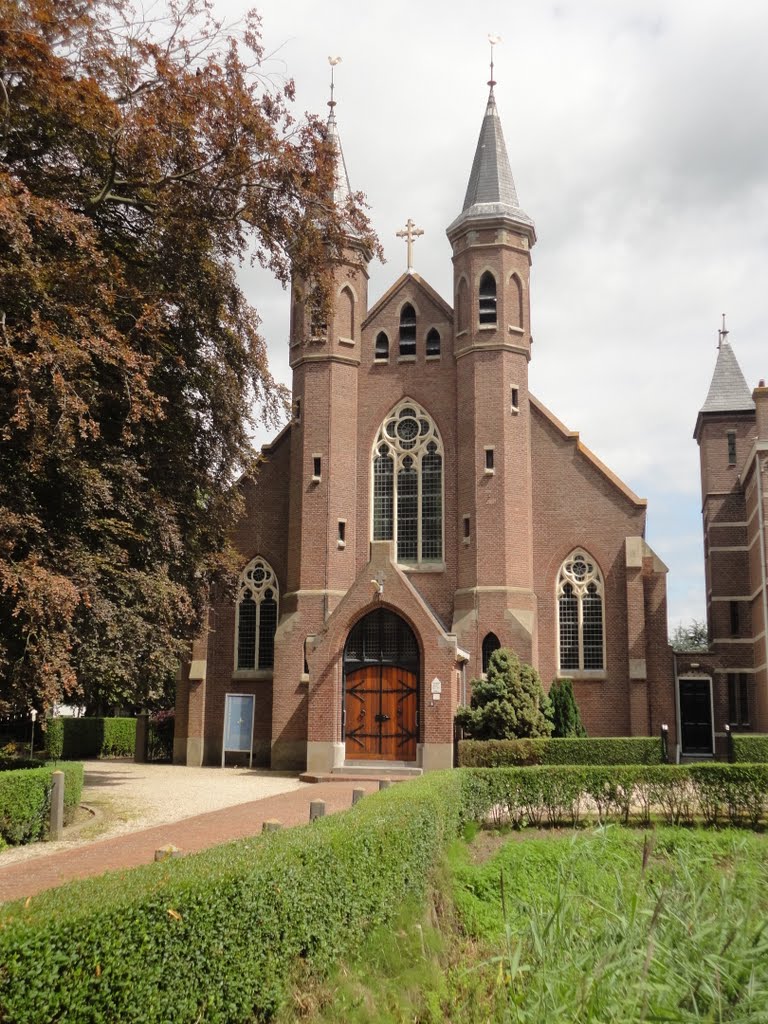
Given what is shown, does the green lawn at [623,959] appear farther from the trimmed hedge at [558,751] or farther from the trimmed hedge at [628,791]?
the trimmed hedge at [558,751]

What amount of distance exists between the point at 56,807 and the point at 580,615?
18122 millimetres

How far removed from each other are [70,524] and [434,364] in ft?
56.9

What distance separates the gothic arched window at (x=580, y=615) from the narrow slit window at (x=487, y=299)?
7.80 meters

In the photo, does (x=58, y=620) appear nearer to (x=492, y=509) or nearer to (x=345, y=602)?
(x=345, y=602)

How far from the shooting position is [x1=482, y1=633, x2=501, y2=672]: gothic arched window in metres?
28.4

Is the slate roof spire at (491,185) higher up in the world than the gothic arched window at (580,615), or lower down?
higher up

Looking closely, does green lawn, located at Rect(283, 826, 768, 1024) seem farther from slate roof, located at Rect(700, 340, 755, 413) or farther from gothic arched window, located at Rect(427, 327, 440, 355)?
slate roof, located at Rect(700, 340, 755, 413)

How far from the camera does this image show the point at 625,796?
1727 cm

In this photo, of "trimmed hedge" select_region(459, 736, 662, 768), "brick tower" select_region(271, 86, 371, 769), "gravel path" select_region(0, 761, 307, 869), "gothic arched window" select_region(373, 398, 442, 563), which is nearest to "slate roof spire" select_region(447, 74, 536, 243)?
"brick tower" select_region(271, 86, 371, 769)

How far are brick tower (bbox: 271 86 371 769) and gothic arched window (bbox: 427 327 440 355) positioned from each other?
2317 mm

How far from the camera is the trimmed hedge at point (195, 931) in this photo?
5531mm

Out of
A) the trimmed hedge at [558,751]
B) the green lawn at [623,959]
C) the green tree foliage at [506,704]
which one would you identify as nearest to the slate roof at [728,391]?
the green tree foliage at [506,704]

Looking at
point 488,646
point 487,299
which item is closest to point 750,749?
point 488,646

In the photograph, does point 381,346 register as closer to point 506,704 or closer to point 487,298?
point 487,298
